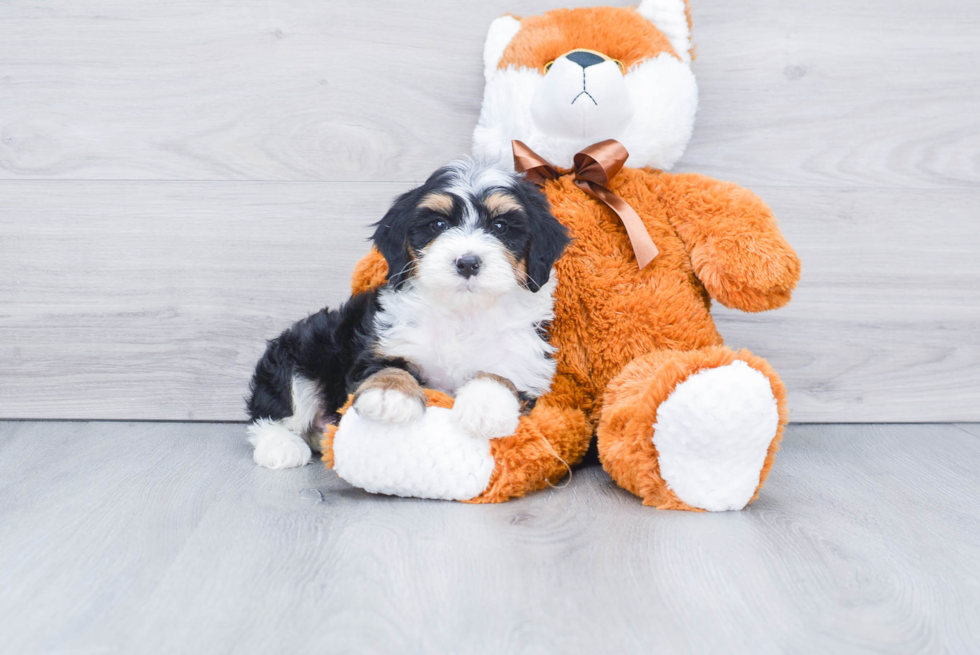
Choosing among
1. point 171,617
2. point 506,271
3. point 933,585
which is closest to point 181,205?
point 506,271

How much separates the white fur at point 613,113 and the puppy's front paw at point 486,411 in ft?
1.98

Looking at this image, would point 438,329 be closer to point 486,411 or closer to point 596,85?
point 486,411

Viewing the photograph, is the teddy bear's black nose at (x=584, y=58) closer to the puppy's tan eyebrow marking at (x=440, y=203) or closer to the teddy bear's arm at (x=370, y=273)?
the puppy's tan eyebrow marking at (x=440, y=203)

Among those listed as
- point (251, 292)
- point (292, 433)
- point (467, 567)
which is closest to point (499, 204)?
point (467, 567)

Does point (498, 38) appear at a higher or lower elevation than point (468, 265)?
higher

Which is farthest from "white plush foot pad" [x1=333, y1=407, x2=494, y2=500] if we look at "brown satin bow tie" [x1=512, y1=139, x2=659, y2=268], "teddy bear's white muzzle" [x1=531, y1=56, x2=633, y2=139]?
"teddy bear's white muzzle" [x1=531, y1=56, x2=633, y2=139]

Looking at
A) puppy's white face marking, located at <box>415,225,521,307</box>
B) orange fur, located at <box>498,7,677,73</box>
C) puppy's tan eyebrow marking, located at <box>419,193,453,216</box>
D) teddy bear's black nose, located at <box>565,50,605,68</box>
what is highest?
orange fur, located at <box>498,7,677,73</box>

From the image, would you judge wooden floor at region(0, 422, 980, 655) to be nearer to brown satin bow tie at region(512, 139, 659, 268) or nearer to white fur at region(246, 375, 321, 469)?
white fur at region(246, 375, 321, 469)

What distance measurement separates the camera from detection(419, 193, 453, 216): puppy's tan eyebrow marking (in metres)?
1.57

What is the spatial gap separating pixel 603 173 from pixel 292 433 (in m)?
1.02

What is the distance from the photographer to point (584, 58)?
1779 millimetres

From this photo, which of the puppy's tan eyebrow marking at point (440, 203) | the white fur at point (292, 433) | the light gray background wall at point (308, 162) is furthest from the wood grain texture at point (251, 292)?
the puppy's tan eyebrow marking at point (440, 203)

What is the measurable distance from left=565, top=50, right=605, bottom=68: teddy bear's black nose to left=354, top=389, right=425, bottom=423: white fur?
0.89 m

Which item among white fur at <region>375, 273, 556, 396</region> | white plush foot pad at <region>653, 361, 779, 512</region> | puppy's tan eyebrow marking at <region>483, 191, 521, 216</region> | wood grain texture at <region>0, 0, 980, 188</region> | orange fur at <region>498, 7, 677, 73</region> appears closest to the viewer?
white plush foot pad at <region>653, 361, 779, 512</region>
